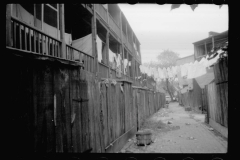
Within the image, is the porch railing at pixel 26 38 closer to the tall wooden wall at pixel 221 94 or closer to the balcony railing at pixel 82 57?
the balcony railing at pixel 82 57

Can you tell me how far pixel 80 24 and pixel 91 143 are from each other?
360 inches

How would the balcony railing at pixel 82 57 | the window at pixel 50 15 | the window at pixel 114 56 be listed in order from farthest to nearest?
the window at pixel 114 56, the balcony railing at pixel 82 57, the window at pixel 50 15

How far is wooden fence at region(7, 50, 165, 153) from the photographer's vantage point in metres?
2.12

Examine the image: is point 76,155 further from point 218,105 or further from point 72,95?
point 218,105

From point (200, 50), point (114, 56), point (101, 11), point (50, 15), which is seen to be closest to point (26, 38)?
point (50, 15)

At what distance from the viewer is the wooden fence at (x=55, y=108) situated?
6.95 ft

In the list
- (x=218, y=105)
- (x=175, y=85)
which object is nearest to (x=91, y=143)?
(x=218, y=105)

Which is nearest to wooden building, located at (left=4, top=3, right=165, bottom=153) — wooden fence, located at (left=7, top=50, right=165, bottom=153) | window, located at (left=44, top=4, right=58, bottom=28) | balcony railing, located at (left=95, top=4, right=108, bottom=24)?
wooden fence, located at (left=7, top=50, right=165, bottom=153)

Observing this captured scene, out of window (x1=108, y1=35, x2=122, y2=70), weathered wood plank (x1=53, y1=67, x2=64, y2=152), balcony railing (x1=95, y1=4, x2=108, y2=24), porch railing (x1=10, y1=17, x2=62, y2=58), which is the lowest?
weathered wood plank (x1=53, y1=67, x2=64, y2=152)

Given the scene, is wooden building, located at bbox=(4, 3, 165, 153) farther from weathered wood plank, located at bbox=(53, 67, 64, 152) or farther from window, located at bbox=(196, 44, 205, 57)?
window, located at bbox=(196, 44, 205, 57)

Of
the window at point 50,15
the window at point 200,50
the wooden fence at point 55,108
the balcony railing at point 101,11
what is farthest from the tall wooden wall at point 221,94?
the window at point 200,50

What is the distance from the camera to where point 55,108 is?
2.73m

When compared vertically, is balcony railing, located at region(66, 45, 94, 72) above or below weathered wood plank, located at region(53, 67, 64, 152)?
above

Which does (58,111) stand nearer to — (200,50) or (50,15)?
(50,15)
